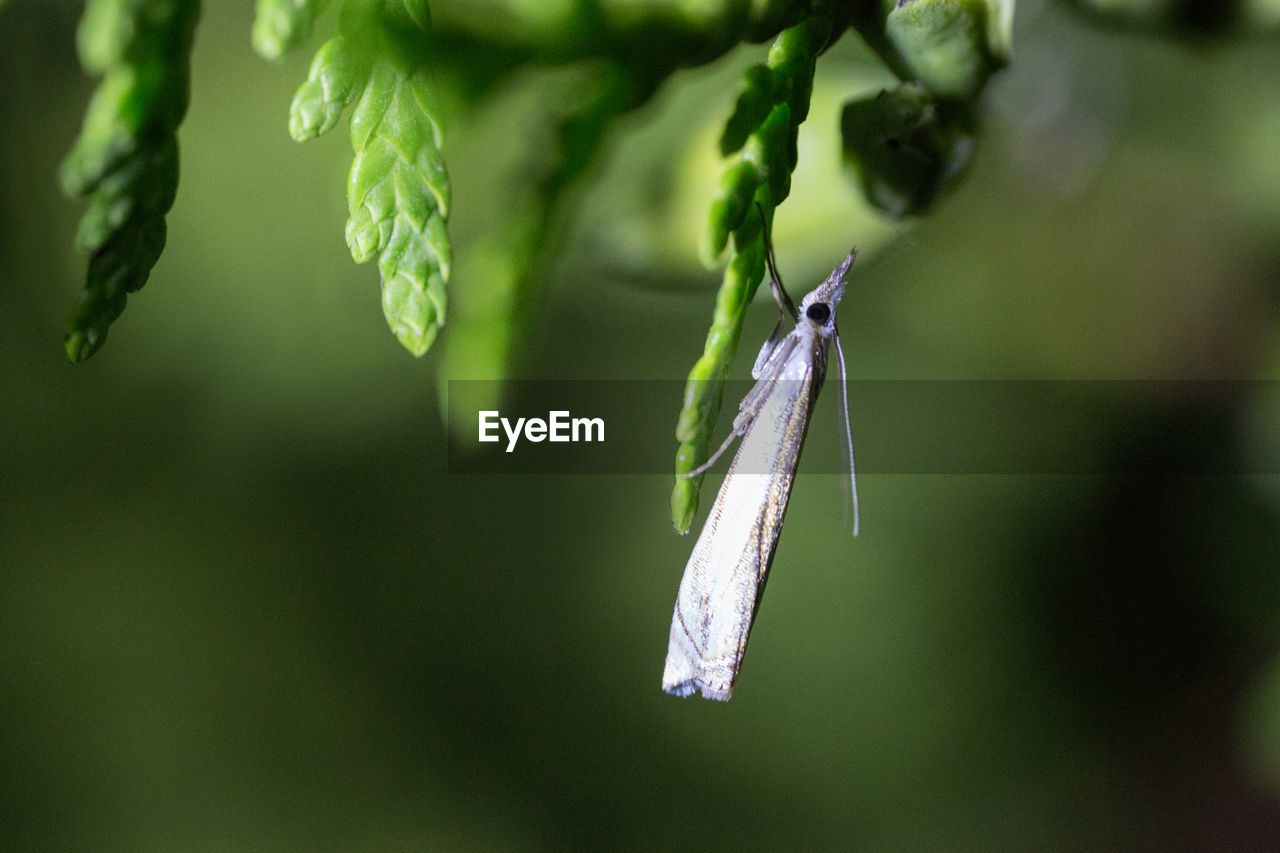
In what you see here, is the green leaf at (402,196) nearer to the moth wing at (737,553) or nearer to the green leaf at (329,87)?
the green leaf at (329,87)

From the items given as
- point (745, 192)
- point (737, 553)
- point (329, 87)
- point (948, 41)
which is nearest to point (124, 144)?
point (329, 87)

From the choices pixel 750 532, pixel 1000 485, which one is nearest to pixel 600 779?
pixel 1000 485

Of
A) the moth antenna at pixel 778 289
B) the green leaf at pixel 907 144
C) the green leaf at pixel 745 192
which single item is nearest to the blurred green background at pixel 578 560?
the moth antenna at pixel 778 289

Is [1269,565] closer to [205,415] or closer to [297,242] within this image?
[297,242]

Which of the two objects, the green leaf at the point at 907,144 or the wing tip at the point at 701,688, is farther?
Answer: the wing tip at the point at 701,688

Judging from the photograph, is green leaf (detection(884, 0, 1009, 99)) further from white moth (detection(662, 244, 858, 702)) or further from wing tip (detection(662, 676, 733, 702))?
wing tip (detection(662, 676, 733, 702))

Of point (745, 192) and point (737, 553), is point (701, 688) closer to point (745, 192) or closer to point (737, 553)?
point (737, 553)
